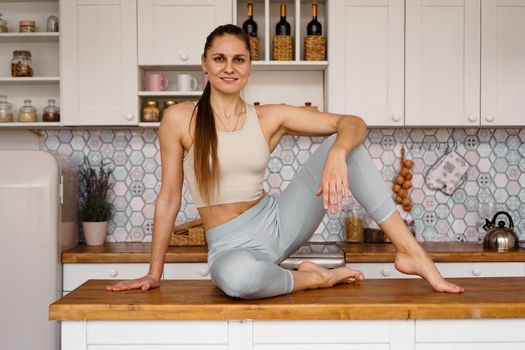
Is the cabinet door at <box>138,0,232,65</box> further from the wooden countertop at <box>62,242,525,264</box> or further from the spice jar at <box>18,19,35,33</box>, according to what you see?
the wooden countertop at <box>62,242,525,264</box>

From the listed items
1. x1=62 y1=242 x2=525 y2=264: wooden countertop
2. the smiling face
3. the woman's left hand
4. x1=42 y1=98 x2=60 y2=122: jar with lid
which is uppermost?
the smiling face

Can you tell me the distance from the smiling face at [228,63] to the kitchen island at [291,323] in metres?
0.72

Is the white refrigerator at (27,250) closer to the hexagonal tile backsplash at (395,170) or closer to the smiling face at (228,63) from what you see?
the hexagonal tile backsplash at (395,170)

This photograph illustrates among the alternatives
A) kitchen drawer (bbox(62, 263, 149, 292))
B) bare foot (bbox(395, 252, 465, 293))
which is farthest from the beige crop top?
kitchen drawer (bbox(62, 263, 149, 292))

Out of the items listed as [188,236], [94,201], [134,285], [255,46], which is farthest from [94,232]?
[134,285]

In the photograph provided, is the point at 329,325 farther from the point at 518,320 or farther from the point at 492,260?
the point at 492,260

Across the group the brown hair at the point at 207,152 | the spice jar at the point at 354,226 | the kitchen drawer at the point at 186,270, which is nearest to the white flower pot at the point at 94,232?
the kitchen drawer at the point at 186,270

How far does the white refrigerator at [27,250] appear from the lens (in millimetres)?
2967

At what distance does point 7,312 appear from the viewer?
9.76 ft

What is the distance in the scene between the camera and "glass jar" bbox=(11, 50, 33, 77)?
335 centimetres

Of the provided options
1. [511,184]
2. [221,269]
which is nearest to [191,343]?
[221,269]

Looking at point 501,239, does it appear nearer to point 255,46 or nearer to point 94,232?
point 255,46

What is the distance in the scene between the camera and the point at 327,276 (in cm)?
209

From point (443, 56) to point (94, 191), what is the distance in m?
1.97
